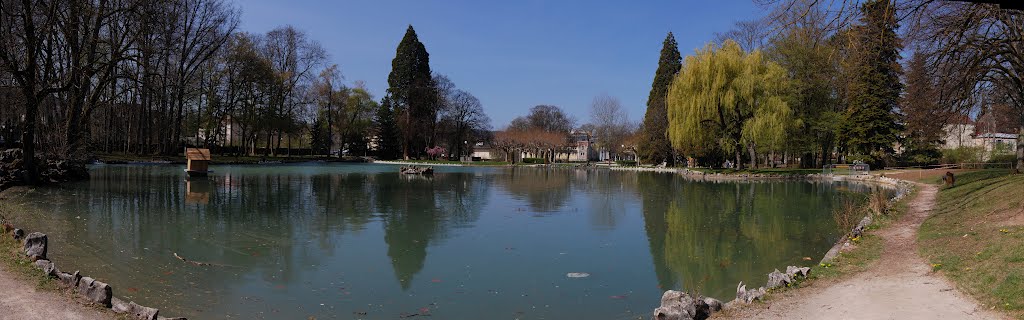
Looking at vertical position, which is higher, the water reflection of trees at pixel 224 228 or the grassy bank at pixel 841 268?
the grassy bank at pixel 841 268

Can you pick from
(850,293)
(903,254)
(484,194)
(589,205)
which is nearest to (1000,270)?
(850,293)

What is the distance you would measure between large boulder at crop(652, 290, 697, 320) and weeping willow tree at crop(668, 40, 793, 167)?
30531mm

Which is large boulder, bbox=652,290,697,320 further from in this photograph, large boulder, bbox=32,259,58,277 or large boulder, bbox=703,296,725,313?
large boulder, bbox=32,259,58,277

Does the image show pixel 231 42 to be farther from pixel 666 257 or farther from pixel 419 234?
pixel 666 257

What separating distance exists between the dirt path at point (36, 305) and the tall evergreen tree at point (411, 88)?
5911 centimetres

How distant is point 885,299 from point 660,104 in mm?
46216

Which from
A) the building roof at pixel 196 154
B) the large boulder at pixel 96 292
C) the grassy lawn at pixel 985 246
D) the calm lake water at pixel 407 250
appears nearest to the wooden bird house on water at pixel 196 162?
the building roof at pixel 196 154

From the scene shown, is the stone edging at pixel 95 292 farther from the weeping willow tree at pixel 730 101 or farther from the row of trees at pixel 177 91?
the weeping willow tree at pixel 730 101

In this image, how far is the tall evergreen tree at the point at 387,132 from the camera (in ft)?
218

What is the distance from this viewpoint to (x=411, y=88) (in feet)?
211

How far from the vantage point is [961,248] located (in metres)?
7.76

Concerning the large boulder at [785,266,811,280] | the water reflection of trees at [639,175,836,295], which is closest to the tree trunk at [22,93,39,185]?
the water reflection of trees at [639,175,836,295]

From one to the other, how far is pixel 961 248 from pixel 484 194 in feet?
52.9

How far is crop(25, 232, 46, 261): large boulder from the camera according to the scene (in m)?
6.68
